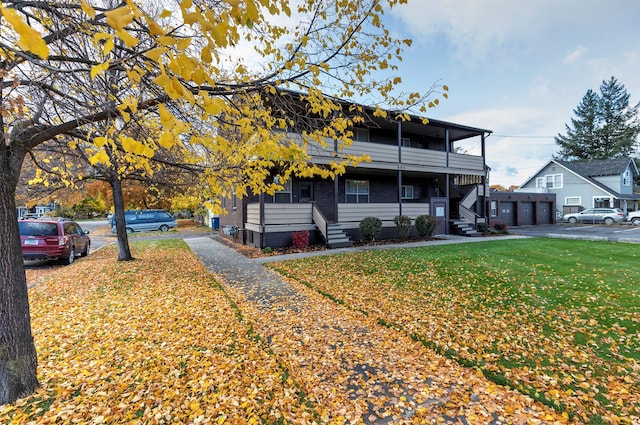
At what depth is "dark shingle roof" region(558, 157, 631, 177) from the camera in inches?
1259

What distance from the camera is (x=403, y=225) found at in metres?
14.7

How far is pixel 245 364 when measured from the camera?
3520 millimetres

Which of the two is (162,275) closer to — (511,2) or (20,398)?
(20,398)

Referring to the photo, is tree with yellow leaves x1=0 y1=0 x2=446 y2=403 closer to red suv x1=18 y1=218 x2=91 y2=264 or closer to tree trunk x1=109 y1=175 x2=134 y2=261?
tree trunk x1=109 y1=175 x2=134 y2=261

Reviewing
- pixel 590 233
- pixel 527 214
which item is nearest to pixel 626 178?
pixel 527 214

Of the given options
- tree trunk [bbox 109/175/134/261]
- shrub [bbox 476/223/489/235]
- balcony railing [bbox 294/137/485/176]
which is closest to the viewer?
tree trunk [bbox 109/175/134/261]

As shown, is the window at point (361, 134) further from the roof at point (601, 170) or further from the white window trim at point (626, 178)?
the white window trim at point (626, 178)

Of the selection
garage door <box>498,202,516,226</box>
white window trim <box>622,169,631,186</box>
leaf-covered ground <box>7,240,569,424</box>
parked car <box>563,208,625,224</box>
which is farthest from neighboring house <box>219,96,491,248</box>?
white window trim <box>622,169,631,186</box>

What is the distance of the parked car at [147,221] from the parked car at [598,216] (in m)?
39.5

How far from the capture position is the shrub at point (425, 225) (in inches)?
596

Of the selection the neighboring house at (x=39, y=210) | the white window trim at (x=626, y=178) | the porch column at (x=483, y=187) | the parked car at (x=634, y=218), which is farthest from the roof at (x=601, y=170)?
the neighboring house at (x=39, y=210)

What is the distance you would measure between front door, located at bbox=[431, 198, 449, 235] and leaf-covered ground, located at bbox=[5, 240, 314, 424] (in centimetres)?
1390

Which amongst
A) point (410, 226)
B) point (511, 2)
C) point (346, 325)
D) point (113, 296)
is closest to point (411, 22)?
point (511, 2)

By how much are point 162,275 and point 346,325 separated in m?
6.22
